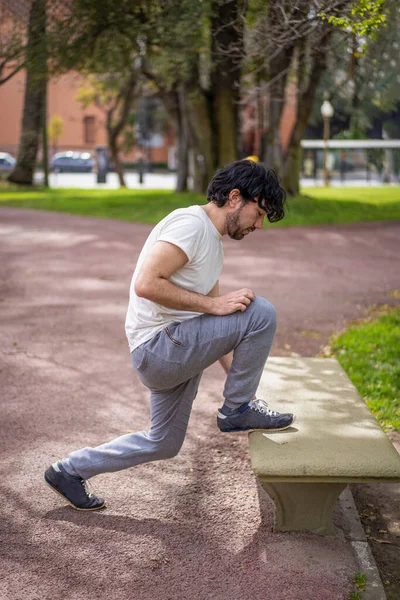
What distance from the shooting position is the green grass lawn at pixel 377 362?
19.7 ft

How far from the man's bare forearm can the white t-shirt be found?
8 cm

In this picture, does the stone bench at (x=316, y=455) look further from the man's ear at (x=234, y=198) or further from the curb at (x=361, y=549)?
the man's ear at (x=234, y=198)

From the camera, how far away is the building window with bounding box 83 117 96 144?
76238mm

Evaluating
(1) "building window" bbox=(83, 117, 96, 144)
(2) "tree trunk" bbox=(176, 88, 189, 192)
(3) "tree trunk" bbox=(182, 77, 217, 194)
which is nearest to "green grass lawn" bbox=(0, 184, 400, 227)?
(3) "tree trunk" bbox=(182, 77, 217, 194)

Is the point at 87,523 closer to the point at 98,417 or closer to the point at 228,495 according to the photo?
the point at 228,495

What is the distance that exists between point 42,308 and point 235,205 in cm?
633

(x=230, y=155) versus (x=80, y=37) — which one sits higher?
(x=80, y=37)

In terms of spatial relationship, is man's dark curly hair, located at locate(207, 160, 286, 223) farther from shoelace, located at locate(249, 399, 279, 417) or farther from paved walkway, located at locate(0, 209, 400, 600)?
paved walkway, located at locate(0, 209, 400, 600)

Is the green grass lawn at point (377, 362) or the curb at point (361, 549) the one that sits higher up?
the green grass lawn at point (377, 362)

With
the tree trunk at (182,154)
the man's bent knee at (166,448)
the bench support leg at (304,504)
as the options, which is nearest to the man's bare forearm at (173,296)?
the man's bent knee at (166,448)

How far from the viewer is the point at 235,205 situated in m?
3.65

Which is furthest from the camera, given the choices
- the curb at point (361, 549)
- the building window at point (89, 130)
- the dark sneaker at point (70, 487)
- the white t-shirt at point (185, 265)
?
the building window at point (89, 130)

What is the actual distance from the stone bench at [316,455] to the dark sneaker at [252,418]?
1.5 inches

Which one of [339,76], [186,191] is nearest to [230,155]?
[186,191]
